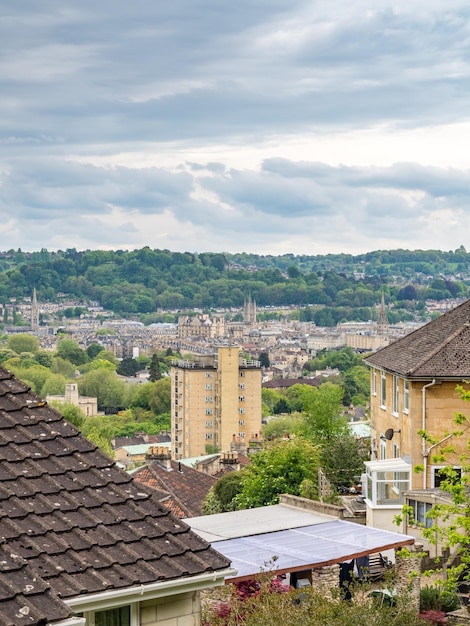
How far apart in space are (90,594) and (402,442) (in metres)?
17.1

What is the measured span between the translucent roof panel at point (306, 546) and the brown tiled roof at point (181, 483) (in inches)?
863

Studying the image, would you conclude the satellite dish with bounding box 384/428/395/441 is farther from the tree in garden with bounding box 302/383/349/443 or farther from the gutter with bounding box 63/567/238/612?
the gutter with bounding box 63/567/238/612

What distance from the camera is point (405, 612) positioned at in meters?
10.7

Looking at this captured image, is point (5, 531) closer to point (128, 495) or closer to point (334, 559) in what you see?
point (128, 495)

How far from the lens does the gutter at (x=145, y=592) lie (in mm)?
6031

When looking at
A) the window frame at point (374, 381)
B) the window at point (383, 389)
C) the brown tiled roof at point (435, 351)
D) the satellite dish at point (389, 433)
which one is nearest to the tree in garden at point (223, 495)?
the window frame at point (374, 381)

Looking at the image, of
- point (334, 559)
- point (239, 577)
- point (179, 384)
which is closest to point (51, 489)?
point (239, 577)

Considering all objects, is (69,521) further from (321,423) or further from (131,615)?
(321,423)

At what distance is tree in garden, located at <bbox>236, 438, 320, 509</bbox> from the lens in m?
29.8

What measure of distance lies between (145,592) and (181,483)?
39.5m

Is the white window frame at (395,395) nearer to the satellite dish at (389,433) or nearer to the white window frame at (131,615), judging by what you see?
the satellite dish at (389,433)

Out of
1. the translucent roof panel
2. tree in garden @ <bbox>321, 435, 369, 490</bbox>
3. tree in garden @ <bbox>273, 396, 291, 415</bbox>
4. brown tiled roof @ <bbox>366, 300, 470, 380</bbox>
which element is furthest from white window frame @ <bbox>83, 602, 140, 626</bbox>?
tree in garden @ <bbox>273, 396, 291, 415</bbox>

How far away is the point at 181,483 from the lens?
45500 mm

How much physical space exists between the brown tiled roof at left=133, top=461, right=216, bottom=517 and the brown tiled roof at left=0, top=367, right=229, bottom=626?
31918 mm
